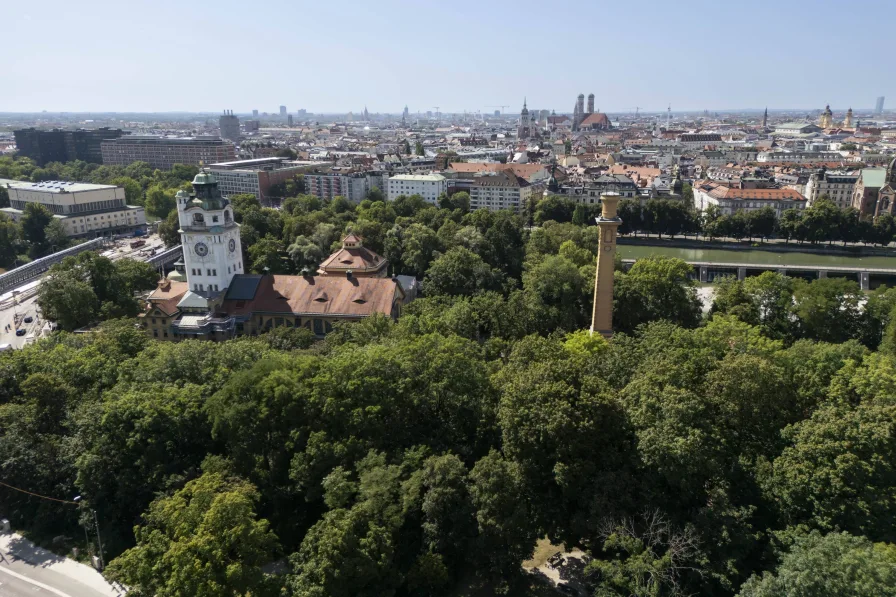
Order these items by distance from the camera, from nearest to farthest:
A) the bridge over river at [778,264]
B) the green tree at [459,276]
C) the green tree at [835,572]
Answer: the green tree at [835,572]
the green tree at [459,276]
the bridge over river at [778,264]

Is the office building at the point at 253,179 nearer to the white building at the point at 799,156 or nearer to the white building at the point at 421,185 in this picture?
the white building at the point at 421,185

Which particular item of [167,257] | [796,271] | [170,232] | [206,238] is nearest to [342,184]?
[170,232]

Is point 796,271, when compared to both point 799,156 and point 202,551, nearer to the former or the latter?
point 202,551

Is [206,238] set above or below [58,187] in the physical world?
above

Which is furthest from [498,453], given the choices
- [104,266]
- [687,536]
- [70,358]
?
[104,266]

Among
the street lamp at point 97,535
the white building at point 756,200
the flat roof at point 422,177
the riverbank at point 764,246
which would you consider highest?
the flat roof at point 422,177

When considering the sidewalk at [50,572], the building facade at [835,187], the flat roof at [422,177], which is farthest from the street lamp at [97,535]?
the building facade at [835,187]
